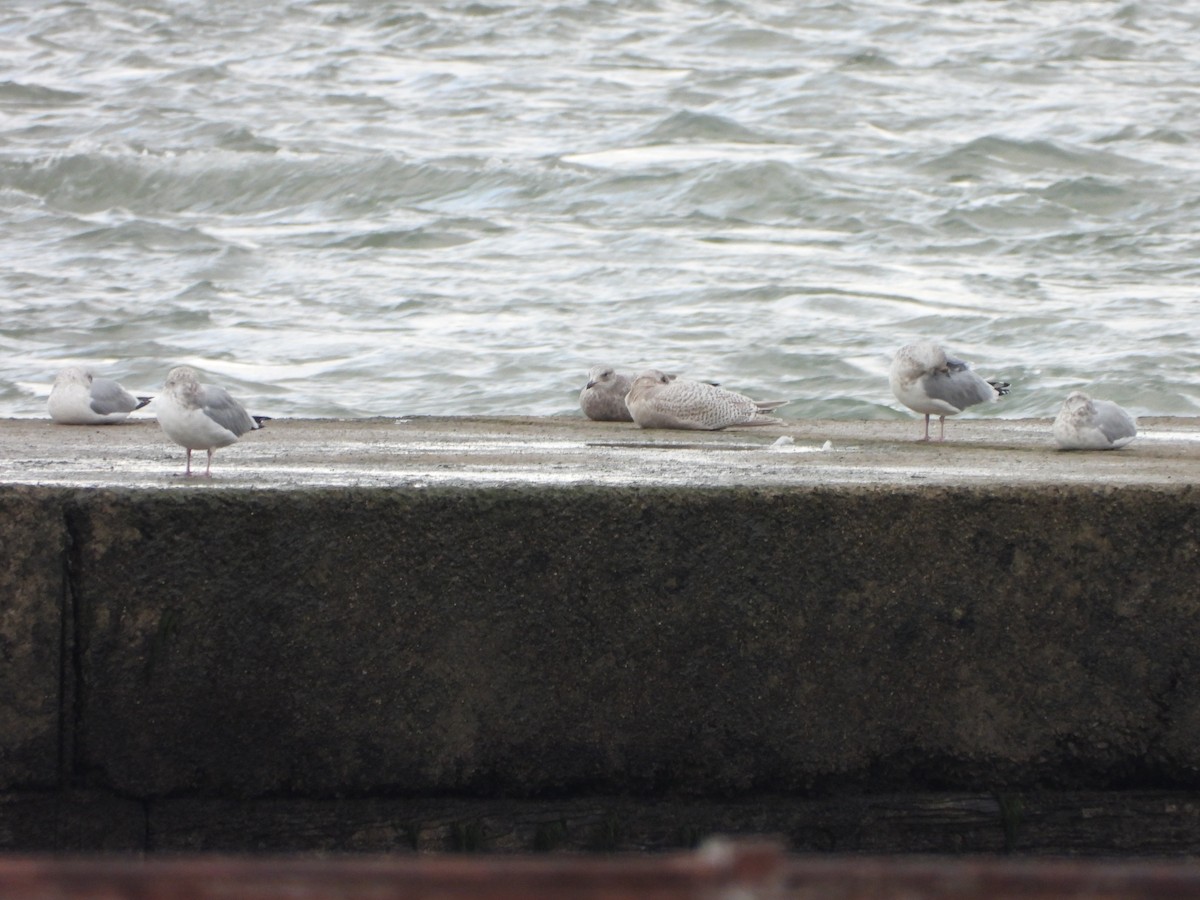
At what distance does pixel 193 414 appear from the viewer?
436 cm

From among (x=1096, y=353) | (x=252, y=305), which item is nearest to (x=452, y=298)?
(x=252, y=305)

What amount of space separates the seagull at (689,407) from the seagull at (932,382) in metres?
0.85

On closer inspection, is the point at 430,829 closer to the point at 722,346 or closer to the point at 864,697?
the point at 864,697

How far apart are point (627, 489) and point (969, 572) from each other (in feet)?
2.72

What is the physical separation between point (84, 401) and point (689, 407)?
8.14 feet

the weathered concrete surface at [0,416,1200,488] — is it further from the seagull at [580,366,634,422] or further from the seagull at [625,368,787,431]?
the seagull at [580,366,634,422]

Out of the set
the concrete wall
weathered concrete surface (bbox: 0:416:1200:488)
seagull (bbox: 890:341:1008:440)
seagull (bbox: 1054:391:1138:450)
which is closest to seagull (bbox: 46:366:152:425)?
weathered concrete surface (bbox: 0:416:1200:488)

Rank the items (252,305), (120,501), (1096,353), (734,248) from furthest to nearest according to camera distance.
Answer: (734,248), (252,305), (1096,353), (120,501)

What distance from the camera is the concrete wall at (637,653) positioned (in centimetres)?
355

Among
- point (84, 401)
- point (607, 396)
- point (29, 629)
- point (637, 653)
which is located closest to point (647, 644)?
point (637, 653)

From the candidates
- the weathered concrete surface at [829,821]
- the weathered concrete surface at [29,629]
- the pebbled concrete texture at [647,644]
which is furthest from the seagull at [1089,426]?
the weathered concrete surface at [29,629]

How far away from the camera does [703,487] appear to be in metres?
3.71

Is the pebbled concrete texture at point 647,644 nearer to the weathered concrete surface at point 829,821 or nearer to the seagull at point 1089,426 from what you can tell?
the weathered concrete surface at point 829,821

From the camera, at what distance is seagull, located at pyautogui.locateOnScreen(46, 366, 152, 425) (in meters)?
6.34
